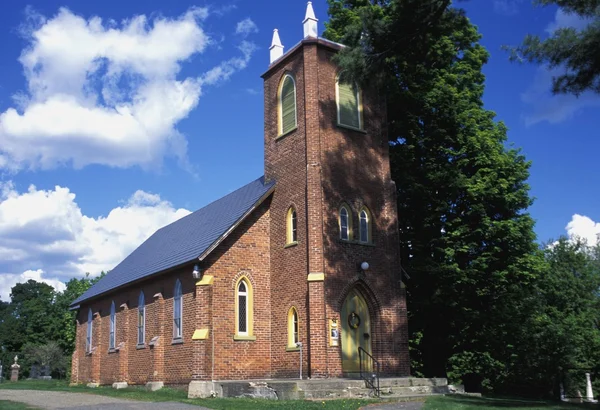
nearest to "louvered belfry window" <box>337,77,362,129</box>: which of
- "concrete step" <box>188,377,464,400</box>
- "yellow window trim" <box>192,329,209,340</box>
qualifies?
"yellow window trim" <box>192,329,209,340</box>

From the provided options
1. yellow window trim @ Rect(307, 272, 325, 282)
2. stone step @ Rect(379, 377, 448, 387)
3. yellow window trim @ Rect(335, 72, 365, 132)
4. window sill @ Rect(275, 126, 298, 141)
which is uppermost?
yellow window trim @ Rect(335, 72, 365, 132)

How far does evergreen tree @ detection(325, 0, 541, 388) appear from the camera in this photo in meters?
25.5

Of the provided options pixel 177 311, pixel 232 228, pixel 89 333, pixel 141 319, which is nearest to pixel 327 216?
pixel 232 228

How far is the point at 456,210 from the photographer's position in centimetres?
2647

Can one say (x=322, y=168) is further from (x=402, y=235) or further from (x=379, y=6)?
(x=379, y=6)

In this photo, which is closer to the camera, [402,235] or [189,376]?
[189,376]

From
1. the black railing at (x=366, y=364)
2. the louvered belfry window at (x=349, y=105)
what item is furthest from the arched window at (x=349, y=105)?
the black railing at (x=366, y=364)

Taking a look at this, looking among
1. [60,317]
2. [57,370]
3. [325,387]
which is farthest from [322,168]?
[60,317]

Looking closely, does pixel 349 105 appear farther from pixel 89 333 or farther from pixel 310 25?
pixel 89 333

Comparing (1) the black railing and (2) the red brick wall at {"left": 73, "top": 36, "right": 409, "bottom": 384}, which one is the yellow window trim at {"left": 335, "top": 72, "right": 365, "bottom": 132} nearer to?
(2) the red brick wall at {"left": 73, "top": 36, "right": 409, "bottom": 384}

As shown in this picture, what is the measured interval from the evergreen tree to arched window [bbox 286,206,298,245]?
6.57 metres

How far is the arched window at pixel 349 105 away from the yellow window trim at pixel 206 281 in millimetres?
7273

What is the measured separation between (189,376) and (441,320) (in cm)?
1188

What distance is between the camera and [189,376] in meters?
21.4
